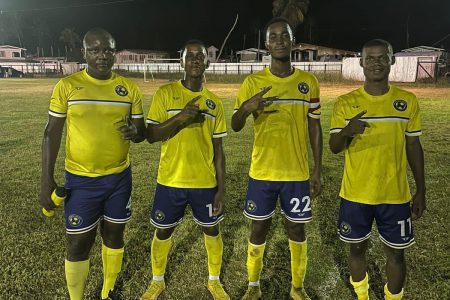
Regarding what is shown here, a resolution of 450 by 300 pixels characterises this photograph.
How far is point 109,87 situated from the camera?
2.74 metres

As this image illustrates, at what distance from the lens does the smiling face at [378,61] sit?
262 cm

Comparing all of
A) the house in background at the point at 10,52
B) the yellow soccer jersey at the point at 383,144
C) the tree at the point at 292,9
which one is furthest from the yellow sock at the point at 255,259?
the house in background at the point at 10,52

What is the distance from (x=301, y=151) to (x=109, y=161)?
1.38 metres

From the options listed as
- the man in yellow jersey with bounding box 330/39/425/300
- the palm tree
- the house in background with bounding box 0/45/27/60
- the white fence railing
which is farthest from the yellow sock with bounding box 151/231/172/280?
the palm tree

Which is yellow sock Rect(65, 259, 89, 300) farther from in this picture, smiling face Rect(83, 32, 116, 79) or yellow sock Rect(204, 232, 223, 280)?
smiling face Rect(83, 32, 116, 79)

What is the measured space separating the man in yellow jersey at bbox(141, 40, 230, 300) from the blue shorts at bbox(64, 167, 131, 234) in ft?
1.02

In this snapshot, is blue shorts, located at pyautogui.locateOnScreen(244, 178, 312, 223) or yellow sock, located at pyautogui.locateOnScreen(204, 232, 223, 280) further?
yellow sock, located at pyautogui.locateOnScreen(204, 232, 223, 280)

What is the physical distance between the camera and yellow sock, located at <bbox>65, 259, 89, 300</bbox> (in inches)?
110

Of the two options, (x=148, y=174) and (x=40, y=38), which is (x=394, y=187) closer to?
(x=148, y=174)

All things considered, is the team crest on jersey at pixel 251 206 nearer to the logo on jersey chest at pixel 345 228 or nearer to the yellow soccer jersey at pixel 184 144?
the yellow soccer jersey at pixel 184 144

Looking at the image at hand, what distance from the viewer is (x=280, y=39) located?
2.87 meters

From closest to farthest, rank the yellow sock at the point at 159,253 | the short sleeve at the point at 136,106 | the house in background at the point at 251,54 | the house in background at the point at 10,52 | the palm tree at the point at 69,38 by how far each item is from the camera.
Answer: the short sleeve at the point at 136,106
the yellow sock at the point at 159,253
the house in background at the point at 251,54
the house in background at the point at 10,52
the palm tree at the point at 69,38

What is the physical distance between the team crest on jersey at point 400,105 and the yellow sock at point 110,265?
7.24ft

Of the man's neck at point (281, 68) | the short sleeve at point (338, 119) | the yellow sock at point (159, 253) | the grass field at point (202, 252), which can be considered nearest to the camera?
the short sleeve at point (338, 119)
